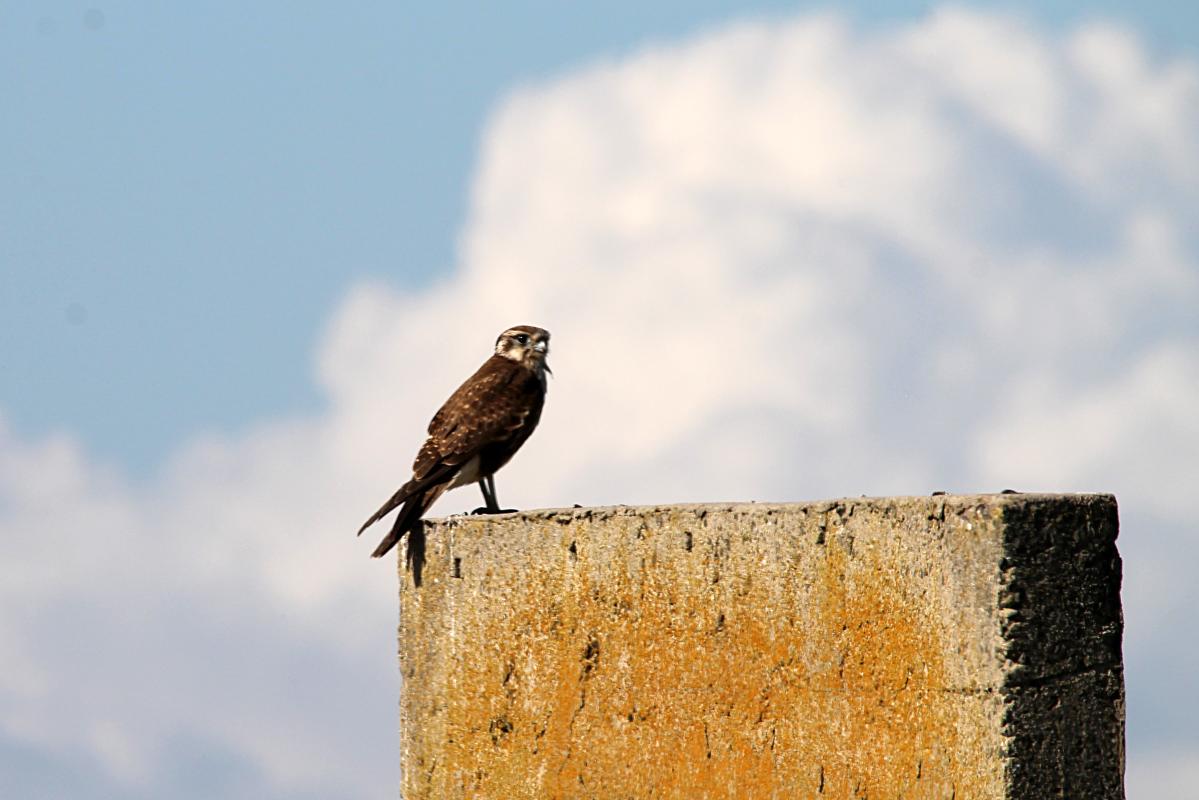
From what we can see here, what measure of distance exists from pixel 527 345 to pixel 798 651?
3.48m

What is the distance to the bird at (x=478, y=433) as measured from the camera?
7.09 m

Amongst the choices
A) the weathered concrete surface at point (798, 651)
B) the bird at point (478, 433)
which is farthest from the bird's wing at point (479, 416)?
the weathered concrete surface at point (798, 651)

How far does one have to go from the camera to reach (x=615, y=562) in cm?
580

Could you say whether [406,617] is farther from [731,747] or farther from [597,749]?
[731,747]

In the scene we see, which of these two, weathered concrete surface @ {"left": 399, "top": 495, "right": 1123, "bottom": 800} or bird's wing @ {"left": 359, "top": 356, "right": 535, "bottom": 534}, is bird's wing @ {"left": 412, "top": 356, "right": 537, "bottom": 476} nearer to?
bird's wing @ {"left": 359, "top": 356, "right": 535, "bottom": 534}

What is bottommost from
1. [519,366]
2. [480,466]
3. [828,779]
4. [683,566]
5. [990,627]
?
[828,779]

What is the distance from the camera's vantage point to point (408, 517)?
7.05m

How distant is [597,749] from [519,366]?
2.69 m

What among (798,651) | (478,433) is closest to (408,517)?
(478,433)

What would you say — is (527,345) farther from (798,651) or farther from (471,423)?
(798,651)

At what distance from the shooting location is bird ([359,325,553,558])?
7090 mm

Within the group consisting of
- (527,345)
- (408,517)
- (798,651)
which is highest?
(527,345)

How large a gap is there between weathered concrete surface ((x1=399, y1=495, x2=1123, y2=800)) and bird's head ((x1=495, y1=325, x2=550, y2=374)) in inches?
76.5

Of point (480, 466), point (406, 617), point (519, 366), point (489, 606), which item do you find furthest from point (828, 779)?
point (519, 366)
